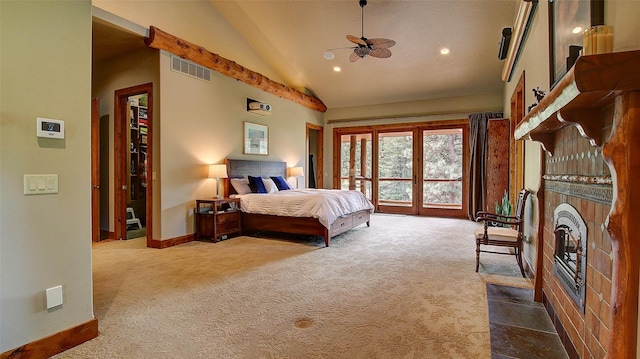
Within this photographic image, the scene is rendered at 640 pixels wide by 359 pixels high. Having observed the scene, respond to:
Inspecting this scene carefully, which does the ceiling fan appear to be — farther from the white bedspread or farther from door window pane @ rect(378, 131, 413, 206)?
door window pane @ rect(378, 131, 413, 206)

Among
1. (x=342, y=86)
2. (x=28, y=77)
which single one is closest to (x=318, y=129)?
(x=342, y=86)

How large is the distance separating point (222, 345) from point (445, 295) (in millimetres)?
1913

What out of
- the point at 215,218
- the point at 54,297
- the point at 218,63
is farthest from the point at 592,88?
the point at 218,63

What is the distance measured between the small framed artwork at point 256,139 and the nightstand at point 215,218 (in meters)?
1.37

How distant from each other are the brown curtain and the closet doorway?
6471 mm

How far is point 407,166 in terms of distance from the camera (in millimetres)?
8188

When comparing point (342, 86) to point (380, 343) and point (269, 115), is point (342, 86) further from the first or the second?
point (380, 343)

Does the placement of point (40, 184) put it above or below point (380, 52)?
below

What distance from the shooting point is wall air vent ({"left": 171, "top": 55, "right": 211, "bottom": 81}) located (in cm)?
474

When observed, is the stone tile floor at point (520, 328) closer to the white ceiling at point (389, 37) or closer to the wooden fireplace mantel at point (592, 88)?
the wooden fireplace mantel at point (592, 88)

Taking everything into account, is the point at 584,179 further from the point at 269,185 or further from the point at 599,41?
the point at 269,185

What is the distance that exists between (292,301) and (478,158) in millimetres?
6056

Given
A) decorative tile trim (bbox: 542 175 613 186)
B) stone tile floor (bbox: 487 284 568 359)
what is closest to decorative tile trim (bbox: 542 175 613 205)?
decorative tile trim (bbox: 542 175 613 186)

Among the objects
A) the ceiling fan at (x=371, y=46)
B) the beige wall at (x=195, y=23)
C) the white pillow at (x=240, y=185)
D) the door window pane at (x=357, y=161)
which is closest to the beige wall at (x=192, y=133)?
the white pillow at (x=240, y=185)
